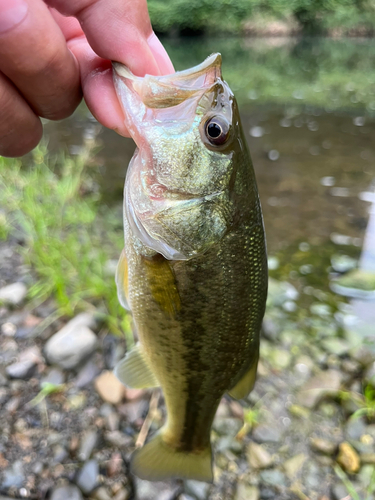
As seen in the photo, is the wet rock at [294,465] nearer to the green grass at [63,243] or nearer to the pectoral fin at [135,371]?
the pectoral fin at [135,371]

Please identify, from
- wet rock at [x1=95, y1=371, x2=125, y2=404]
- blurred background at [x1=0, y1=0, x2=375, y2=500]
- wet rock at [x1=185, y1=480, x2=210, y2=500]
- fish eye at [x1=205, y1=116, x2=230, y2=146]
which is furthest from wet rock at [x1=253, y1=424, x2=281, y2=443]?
fish eye at [x1=205, y1=116, x2=230, y2=146]

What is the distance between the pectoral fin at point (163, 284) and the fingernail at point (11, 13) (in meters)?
0.89

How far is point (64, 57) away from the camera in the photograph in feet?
4.38

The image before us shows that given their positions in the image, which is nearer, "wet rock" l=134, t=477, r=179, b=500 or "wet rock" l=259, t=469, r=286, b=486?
"wet rock" l=134, t=477, r=179, b=500

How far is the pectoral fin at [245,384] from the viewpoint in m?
1.69

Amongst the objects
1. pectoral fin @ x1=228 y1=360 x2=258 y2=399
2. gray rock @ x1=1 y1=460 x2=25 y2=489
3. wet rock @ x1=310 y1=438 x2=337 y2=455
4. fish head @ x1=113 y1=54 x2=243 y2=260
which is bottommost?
wet rock @ x1=310 y1=438 x2=337 y2=455

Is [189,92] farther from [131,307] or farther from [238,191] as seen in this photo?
[131,307]

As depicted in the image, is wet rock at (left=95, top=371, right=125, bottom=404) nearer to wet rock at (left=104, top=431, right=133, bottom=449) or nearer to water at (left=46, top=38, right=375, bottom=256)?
wet rock at (left=104, top=431, right=133, bottom=449)

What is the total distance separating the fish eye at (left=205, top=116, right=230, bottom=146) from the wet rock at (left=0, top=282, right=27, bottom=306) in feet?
8.12

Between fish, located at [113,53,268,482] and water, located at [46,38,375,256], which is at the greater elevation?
fish, located at [113,53,268,482]

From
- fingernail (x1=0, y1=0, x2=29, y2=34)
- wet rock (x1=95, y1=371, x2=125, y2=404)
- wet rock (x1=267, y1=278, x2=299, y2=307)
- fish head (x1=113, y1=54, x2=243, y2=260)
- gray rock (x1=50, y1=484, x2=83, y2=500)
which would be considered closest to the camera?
Answer: fingernail (x1=0, y1=0, x2=29, y2=34)

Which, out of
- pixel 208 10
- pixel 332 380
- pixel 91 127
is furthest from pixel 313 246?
pixel 208 10

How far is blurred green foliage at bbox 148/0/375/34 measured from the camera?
2819 centimetres

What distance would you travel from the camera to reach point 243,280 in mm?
1471
